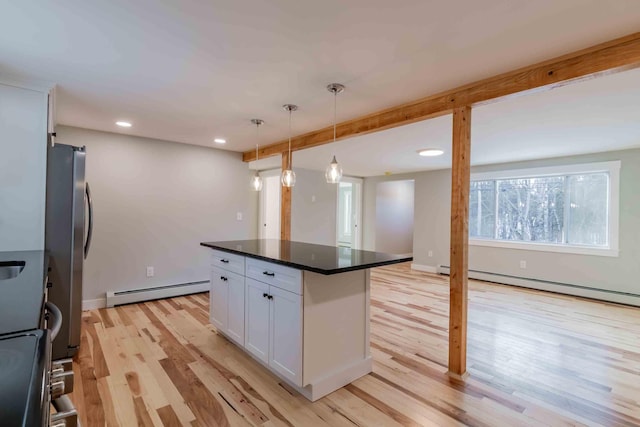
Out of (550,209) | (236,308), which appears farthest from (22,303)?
(550,209)

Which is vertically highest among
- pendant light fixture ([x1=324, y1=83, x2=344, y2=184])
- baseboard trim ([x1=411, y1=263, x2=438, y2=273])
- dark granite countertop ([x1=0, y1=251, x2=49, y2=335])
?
pendant light fixture ([x1=324, y1=83, x2=344, y2=184])

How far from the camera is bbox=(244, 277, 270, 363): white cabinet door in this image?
2.37 meters

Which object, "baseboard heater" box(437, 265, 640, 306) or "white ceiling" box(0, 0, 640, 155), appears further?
"baseboard heater" box(437, 265, 640, 306)

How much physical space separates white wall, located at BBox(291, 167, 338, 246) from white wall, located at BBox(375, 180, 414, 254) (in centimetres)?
132

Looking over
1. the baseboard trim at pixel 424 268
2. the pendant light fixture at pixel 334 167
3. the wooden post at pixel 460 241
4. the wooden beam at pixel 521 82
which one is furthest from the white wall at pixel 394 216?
the wooden post at pixel 460 241

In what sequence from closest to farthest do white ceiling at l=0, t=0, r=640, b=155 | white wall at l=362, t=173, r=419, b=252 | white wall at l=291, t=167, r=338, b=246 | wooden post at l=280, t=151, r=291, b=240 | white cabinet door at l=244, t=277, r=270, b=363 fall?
white ceiling at l=0, t=0, r=640, b=155 → white cabinet door at l=244, t=277, r=270, b=363 → wooden post at l=280, t=151, r=291, b=240 → white wall at l=291, t=167, r=338, b=246 → white wall at l=362, t=173, r=419, b=252

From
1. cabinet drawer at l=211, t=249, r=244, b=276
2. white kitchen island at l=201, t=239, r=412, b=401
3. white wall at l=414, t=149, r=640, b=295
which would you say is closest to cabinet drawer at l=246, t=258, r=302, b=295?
white kitchen island at l=201, t=239, r=412, b=401

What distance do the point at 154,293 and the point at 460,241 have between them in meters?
3.91

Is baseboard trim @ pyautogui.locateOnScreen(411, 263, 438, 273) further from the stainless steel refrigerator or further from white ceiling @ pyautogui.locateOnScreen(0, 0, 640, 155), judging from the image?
the stainless steel refrigerator

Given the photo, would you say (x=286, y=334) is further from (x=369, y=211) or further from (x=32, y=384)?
(x=369, y=211)

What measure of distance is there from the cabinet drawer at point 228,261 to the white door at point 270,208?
3882mm

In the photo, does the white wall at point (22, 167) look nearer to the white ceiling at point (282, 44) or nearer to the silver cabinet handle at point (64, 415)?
the white ceiling at point (282, 44)

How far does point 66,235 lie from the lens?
2.63 meters

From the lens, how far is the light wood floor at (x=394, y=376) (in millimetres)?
1915
